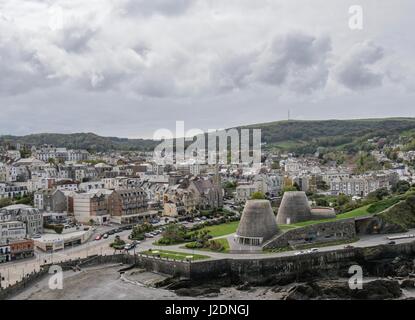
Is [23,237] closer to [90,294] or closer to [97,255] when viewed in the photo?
[97,255]

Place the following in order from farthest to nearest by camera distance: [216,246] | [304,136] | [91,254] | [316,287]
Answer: [304,136], [216,246], [91,254], [316,287]

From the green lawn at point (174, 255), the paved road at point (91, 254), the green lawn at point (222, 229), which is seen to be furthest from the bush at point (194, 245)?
the green lawn at point (222, 229)

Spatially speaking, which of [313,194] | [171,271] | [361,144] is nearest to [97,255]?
[171,271]

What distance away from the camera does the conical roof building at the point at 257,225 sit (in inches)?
1495

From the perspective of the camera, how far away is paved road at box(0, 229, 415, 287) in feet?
109

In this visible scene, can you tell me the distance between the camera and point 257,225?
125 ft

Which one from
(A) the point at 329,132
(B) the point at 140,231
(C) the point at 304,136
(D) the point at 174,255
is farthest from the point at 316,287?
(A) the point at 329,132

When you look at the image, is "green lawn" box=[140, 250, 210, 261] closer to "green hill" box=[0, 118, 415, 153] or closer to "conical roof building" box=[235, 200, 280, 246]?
"conical roof building" box=[235, 200, 280, 246]

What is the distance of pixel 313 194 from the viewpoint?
65.7 m

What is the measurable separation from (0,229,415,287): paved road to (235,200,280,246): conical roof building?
1788mm

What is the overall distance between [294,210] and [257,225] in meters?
6.57

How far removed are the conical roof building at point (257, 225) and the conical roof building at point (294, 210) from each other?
4904mm

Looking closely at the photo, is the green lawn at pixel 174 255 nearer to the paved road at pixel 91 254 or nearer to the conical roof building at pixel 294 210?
the paved road at pixel 91 254

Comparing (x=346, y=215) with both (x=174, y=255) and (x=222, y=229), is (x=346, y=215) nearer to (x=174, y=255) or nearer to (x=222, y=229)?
(x=222, y=229)
